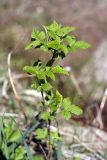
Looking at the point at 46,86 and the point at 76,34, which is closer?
the point at 46,86

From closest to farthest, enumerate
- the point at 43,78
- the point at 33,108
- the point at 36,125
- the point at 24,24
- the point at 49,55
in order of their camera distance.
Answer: the point at 43,78
the point at 36,125
the point at 33,108
the point at 49,55
the point at 24,24

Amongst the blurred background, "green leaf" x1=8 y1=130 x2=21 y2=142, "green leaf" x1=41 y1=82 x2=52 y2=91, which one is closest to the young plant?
"green leaf" x1=41 y1=82 x2=52 y2=91

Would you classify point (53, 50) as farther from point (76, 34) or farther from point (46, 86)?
point (76, 34)

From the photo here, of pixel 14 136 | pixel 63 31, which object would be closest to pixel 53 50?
pixel 63 31

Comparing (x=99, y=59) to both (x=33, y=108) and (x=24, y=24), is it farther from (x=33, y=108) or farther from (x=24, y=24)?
(x=33, y=108)

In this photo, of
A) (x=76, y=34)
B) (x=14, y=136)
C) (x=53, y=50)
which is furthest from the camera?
(x=76, y=34)

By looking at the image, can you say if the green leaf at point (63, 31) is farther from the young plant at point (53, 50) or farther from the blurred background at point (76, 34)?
the blurred background at point (76, 34)

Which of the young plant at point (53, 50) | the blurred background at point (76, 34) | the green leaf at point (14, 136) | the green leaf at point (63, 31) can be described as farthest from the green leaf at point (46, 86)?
the blurred background at point (76, 34)

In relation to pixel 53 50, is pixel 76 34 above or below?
above

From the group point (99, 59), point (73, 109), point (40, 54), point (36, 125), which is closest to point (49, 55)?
point (40, 54)

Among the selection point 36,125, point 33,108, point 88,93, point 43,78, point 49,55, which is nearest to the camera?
point 43,78
